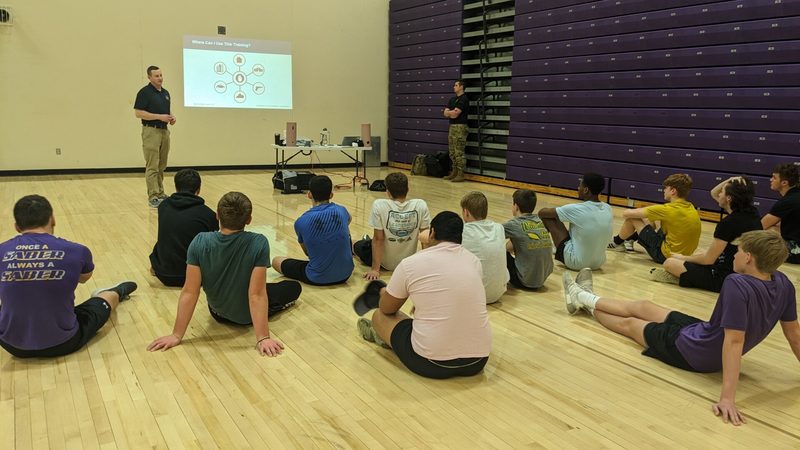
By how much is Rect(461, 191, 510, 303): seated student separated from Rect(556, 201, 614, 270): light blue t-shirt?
1090mm

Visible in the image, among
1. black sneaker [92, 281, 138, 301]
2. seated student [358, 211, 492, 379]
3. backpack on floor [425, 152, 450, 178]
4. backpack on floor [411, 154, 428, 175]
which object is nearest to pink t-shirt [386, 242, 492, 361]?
seated student [358, 211, 492, 379]

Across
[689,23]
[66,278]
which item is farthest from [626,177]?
[66,278]

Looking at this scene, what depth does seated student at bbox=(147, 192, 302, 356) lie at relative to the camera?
10.6 ft

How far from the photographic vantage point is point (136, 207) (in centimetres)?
794

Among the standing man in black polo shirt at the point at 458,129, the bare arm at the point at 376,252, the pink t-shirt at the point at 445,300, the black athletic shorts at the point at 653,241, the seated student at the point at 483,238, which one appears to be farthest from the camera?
the standing man in black polo shirt at the point at 458,129

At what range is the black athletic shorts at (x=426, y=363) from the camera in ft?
9.71

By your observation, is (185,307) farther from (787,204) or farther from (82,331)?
(787,204)

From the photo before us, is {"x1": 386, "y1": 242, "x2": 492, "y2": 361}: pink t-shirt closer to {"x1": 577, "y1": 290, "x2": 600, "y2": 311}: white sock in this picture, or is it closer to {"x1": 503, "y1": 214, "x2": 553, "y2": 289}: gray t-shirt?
{"x1": 577, "y1": 290, "x2": 600, "y2": 311}: white sock

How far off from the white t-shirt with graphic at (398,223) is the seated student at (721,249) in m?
2.04

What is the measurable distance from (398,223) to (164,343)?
191cm

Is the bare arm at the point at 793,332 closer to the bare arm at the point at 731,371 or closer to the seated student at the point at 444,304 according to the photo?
the bare arm at the point at 731,371

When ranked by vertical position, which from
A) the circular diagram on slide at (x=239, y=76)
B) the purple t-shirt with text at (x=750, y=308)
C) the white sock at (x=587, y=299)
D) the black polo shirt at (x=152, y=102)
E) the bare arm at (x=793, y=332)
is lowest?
the white sock at (x=587, y=299)

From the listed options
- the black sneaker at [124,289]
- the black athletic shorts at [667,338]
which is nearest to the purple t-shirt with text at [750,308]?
the black athletic shorts at [667,338]

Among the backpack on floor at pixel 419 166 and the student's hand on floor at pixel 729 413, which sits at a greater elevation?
the backpack on floor at pixel 419 166
